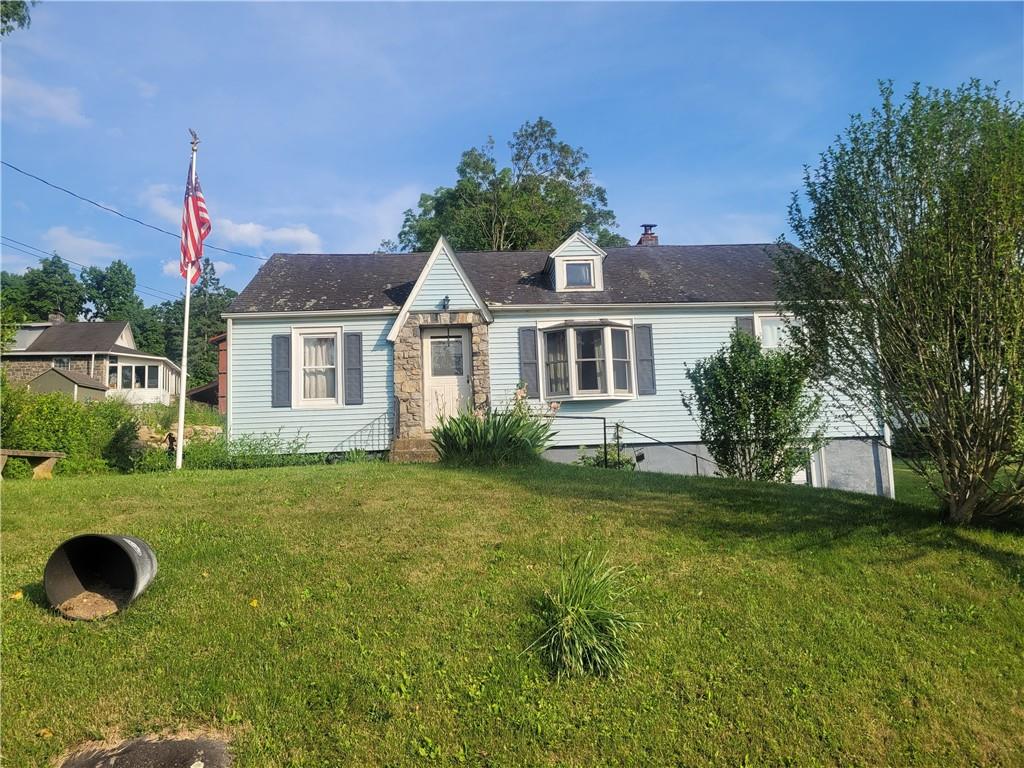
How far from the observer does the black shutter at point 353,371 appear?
43.6 ft

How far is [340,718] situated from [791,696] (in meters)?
2.44

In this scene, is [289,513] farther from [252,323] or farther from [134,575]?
[252,323]

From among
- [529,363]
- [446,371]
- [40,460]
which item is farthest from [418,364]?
[40,460]

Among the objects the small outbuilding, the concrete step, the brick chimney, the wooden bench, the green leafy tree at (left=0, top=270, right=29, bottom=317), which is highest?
the green leafy tree at (left=0, top=270, right=29, bottom=317)

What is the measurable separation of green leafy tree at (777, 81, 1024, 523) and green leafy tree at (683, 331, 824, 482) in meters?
2.92

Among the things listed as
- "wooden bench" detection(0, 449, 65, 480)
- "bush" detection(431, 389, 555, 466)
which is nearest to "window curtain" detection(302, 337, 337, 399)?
"wooden bench" detection(0, 449, 65, 480)

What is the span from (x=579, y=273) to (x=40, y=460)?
10895mm

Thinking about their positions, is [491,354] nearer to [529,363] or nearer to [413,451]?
[529,363]

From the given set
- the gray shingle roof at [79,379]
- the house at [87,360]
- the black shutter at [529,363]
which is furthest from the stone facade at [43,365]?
the black shutter at [529,363]

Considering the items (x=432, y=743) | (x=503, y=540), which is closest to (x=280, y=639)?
(x=432, y=743)

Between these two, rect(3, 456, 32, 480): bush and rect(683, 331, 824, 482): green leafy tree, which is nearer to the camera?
rect(683, 331, 824, 482): green leafy tree

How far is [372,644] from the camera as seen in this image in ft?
12.4

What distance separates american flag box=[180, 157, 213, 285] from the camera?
34.8 ft

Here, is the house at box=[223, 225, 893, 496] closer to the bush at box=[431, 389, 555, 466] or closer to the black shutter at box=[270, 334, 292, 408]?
the black shutter at box=[270, 334, 292, 408]
